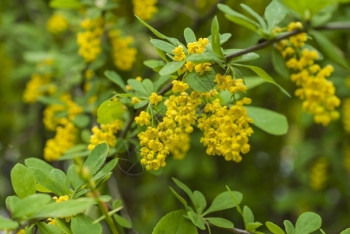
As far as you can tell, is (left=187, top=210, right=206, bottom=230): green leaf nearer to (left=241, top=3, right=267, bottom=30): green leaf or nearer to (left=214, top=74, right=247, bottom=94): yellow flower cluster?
(left=214, top=74, right=247, bottom=94): yellow flower cluster

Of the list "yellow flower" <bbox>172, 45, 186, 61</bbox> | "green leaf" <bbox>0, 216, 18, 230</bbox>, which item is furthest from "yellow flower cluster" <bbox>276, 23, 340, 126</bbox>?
"green leaf" <bbox>0, 216, 18, 230</bbox>

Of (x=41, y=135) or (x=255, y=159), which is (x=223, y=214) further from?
(x=41, y=135)

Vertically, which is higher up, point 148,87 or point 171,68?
point 171,68

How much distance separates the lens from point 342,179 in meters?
2.72

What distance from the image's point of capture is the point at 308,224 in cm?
119

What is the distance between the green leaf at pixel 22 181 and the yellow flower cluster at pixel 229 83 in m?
0.46

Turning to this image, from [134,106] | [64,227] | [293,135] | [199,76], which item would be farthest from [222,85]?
[293,135]

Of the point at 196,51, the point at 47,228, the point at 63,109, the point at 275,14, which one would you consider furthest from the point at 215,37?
the point at 63,109

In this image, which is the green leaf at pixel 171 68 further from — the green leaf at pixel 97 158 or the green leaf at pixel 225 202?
the green leaf at pixel 225 202

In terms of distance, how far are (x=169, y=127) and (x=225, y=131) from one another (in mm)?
132

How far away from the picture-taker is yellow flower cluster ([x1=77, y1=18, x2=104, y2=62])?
6.22 feet

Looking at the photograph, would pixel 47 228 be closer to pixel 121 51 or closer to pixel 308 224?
pixel 308 224

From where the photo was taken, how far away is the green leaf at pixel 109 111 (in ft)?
4.27

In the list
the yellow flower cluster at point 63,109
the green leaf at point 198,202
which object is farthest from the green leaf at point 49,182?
the yellow flower cluster at point 63,109
